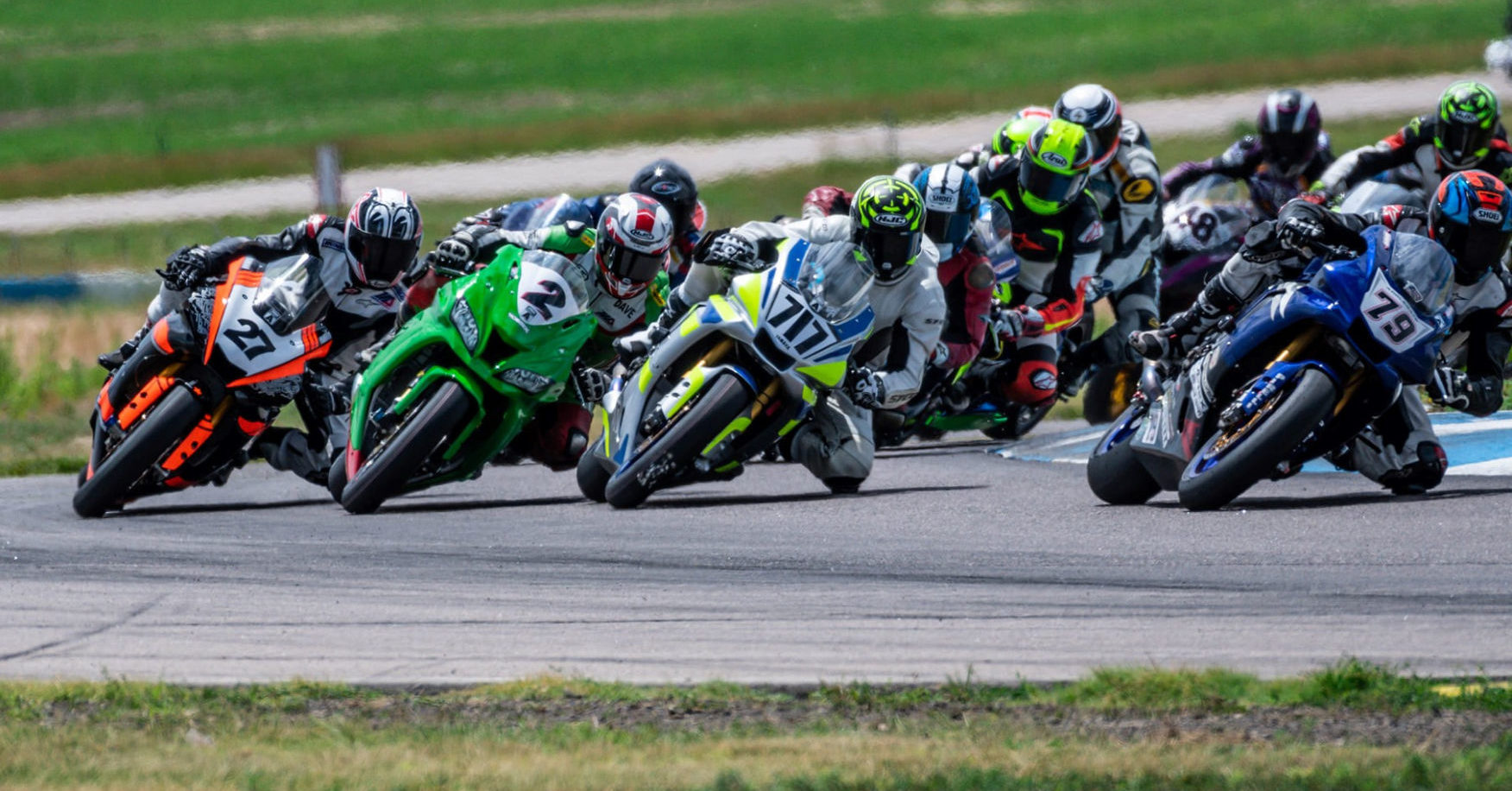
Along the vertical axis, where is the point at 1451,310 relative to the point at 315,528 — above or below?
above

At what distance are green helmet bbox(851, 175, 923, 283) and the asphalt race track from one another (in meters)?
1.23

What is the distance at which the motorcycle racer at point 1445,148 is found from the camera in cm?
1577

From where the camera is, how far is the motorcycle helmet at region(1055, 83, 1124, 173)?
49.8ft

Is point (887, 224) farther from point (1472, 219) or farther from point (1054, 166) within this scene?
point (1054, 166)

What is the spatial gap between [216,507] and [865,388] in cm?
366

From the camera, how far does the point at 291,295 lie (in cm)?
1198

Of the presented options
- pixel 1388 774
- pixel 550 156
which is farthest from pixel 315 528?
pixel 550 156

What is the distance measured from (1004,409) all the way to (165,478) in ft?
18.4

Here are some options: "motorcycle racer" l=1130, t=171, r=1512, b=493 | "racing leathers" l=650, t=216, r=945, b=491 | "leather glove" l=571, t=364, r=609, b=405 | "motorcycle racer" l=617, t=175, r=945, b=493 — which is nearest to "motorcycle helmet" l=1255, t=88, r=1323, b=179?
"racing leathers" l=650, t=216, r=945, b=491

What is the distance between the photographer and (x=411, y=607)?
26.8ft

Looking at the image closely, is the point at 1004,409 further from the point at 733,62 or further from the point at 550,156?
the point at 733,62

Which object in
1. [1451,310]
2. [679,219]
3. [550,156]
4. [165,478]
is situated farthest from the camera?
[550,156]

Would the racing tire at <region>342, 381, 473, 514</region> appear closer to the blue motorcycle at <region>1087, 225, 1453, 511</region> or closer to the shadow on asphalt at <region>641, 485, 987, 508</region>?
the shadow on asphalt at <region>641, 485, 987, 508</region>

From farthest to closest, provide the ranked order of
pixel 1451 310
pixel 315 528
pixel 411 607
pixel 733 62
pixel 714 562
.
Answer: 1. pixel 733 62
2. pixel 315 528
3. pixel 1451 310
4. pixel 714 562
5. pixel 411 607
